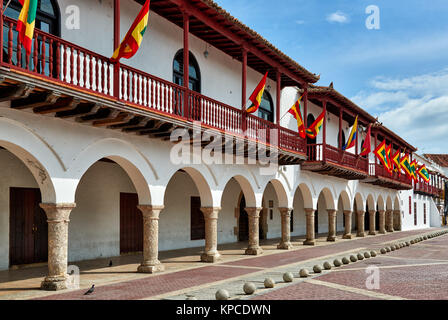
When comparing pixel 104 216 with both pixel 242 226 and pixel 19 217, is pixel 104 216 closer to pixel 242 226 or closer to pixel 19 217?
pixel 19 217

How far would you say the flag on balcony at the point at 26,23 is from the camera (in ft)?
25.2

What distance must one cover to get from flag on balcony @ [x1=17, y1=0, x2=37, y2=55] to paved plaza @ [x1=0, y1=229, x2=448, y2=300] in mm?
4551

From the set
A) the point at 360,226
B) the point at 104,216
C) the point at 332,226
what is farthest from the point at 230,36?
the point at 360,226

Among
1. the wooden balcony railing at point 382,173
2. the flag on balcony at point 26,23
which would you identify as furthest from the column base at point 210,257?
the wooden balcony railing at point 382,173

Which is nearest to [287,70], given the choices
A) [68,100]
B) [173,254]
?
[173,254]

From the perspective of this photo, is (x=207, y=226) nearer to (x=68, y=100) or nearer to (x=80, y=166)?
(x=80, y=166)

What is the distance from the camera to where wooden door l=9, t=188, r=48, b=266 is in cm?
1261

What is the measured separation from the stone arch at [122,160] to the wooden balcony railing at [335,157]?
986cm

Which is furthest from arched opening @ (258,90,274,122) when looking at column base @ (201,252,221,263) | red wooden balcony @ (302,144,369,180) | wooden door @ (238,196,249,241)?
column base @ (201,252,221,263)

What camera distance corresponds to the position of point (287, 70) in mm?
18000

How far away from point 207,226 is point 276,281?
423cm

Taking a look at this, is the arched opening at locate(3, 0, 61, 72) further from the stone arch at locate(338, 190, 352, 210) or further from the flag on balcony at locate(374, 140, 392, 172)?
the flag on balcony at locate(374, 140, 392, 172)

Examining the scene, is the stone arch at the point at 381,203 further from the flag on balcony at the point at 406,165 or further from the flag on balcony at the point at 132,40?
Result: the flag on balcony at the point at 132,40

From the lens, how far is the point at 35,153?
920 centimetres
